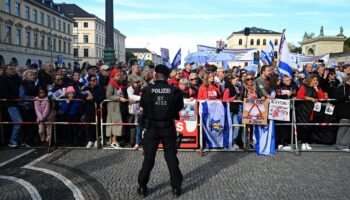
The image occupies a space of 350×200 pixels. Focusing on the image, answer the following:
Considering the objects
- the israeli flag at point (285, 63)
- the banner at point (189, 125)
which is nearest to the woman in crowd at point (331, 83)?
the israeli flag at point (285, 63)

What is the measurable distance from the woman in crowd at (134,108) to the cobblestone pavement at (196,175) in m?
0.54

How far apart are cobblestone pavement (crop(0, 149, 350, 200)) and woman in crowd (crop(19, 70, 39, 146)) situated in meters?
0.64

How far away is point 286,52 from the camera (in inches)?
376

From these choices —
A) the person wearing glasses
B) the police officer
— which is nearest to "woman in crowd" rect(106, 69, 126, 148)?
the person wearing glasses

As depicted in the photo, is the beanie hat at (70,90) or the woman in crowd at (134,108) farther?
the beanie hat at (70,90)

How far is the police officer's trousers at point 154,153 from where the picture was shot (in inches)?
212

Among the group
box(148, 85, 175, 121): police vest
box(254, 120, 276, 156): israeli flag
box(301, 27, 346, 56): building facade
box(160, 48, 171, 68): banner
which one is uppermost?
box(301, 27, 346, 56): building facade

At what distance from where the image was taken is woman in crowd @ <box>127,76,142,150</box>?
341 inches

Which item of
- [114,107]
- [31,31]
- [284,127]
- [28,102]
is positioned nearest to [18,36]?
[31,31]

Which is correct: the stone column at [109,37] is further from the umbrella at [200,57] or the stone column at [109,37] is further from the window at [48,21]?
the window at [48,21]

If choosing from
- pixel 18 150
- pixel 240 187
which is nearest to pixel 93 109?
pixel 18 150

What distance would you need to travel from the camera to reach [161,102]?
17.5ft

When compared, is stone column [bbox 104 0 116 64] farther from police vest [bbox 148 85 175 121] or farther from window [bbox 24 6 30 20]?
window [bbox 24 6 30 20]

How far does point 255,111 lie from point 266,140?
76 centimetres
